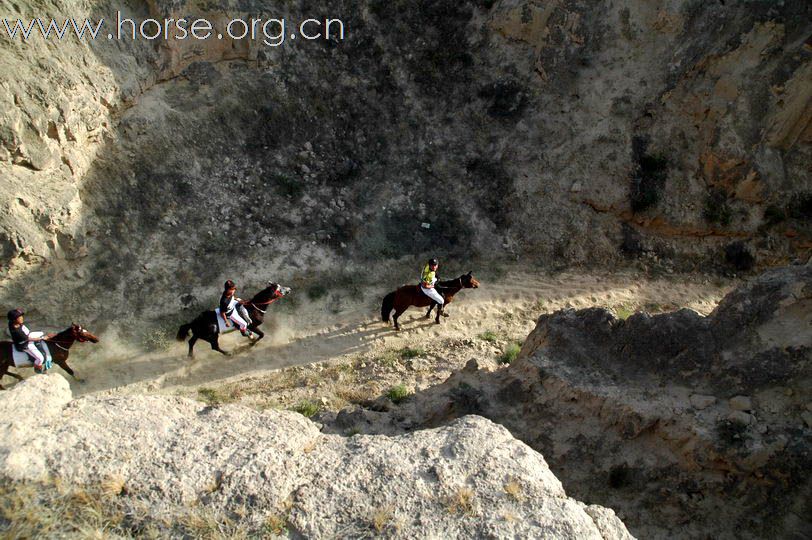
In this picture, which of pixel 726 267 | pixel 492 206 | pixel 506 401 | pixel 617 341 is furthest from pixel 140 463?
pixel 726 267

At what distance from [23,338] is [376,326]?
7747 millimetres

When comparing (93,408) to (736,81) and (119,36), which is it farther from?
(736,81)

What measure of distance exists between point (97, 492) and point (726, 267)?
Answer: 55.3 ft

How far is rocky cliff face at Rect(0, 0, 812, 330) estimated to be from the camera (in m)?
13.7

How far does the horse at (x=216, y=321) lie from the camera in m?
12.4

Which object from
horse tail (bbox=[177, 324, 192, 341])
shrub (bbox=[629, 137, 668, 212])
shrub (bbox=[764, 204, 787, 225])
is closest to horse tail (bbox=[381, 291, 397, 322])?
horse tail (bbox=[177, 324, 192, 341])

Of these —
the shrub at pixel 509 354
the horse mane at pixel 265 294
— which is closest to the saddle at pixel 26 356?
the horse mane at pixel 265 294

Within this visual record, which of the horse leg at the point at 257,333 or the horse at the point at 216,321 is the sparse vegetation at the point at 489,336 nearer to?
the horse at the point at 216,321

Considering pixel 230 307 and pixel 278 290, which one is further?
pixel 278 290

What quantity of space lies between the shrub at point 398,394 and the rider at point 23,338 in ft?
24.2

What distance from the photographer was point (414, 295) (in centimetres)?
1362

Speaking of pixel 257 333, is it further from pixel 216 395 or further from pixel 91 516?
pixel 91 516

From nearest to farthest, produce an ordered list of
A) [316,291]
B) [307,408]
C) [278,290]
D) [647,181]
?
[307,408] < [278,290] < [316,291] < [647,181]

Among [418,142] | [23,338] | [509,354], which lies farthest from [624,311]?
[23,338]
